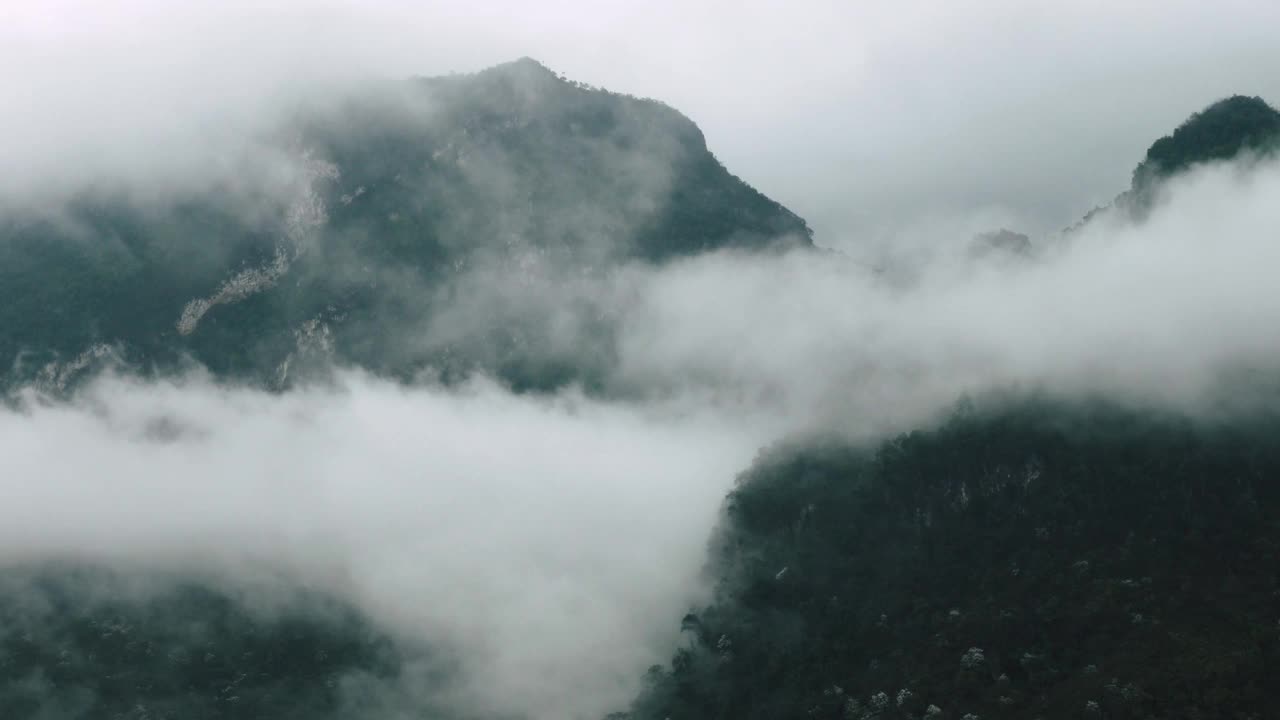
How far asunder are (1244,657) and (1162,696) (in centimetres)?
1176

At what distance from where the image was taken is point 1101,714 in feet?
656

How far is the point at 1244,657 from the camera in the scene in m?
199

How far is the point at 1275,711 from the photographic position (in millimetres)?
190000

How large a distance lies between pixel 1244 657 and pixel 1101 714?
1958cm

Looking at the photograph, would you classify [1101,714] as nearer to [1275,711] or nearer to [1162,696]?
[1162,696]

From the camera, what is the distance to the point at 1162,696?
7810 inches

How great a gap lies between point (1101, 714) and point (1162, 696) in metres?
7.96

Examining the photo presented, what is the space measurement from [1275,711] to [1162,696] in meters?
13.8

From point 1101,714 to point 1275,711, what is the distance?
21030mm

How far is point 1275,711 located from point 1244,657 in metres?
10.2

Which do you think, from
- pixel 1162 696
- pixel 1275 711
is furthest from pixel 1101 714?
pixel 1275 711
